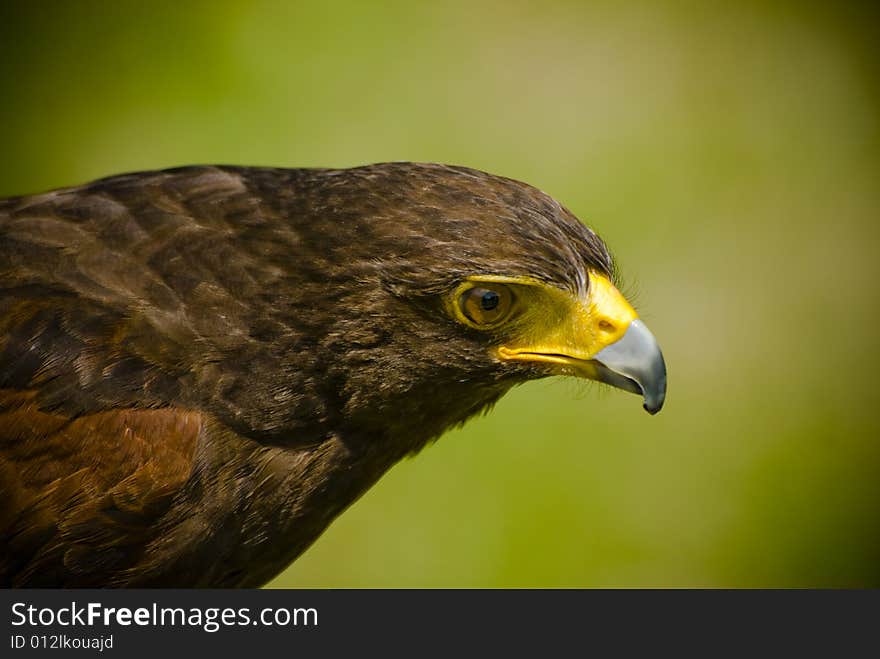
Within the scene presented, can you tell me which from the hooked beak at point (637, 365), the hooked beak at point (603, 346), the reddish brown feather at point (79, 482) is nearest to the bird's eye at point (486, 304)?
the hooked beak at point (603, 346)

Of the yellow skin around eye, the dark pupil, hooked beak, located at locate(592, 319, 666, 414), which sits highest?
the dark pupil

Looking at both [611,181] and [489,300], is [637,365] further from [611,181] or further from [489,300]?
[611,181]

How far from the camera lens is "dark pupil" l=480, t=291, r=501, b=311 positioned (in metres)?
3.21

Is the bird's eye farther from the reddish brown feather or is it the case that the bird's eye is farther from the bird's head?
the reddish brown feather

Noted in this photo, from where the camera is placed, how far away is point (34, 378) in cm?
330

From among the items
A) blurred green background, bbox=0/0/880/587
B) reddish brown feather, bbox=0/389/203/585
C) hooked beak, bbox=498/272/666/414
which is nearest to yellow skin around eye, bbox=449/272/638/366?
hooked beak, bbox=498/272/666/414

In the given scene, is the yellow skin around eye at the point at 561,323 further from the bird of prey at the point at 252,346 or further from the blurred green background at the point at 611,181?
the blurred green background at the point at 611,181

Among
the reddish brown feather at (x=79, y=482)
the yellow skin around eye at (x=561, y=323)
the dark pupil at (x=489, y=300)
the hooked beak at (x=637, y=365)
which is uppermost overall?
the dark pupil at (x=489, y=300)

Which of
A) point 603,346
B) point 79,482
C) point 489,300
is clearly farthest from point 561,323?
point 79,482

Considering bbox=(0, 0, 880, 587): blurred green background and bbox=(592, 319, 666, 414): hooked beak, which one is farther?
bbox=(0, 0, 880, 587): blurred green background

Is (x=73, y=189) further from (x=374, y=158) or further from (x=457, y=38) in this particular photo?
(x=457, y=38)

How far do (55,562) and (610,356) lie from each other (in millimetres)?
1688

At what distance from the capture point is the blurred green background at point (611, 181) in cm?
628

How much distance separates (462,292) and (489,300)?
3.1 inches
